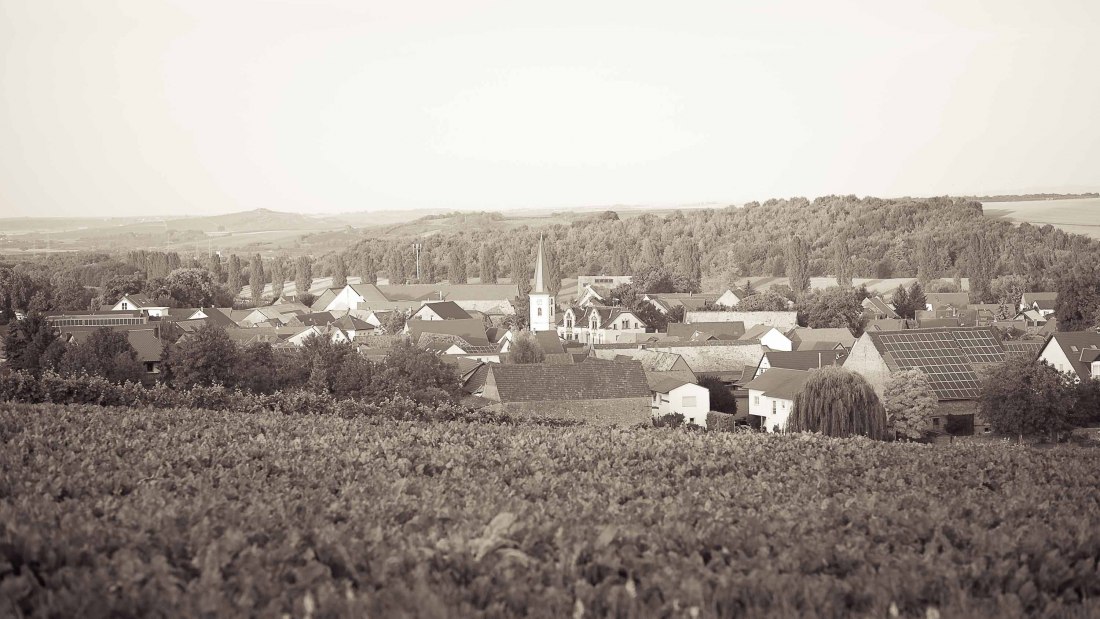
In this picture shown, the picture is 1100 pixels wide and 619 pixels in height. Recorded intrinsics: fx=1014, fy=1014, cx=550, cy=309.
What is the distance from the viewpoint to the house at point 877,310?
84.7m

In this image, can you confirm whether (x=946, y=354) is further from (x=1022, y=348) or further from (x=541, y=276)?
(x=541, y=276)

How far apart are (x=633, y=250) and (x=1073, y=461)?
6633 inches

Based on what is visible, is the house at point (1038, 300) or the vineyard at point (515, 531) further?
the house at point (1038, 300)

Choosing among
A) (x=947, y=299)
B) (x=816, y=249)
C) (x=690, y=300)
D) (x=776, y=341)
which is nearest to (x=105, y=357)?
(x=776, y=341)

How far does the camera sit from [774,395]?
38125mm

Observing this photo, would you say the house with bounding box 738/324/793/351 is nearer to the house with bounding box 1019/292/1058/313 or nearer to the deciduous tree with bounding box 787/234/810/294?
the house with bounding box 1019/292/1058/313

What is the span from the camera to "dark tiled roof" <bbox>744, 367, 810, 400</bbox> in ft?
123

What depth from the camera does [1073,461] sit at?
1380 centimetres

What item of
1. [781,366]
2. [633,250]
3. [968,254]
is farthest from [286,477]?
[633,250]

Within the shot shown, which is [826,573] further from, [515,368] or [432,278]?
[432,278]

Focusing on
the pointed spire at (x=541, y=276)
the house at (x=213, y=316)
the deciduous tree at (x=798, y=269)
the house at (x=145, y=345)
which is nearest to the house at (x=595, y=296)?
the pointed spire at (x=541, y=276)

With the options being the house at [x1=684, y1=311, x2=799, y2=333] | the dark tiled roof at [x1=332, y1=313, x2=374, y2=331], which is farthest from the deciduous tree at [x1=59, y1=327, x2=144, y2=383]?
the house at [x1=684, y1=311, x2=799, y2=333]

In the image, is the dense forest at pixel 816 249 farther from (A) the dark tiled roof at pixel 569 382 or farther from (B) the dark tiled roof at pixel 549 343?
(A) the dark tiled roof at pixel 569 382

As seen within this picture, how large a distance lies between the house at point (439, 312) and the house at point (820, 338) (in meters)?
33.0
